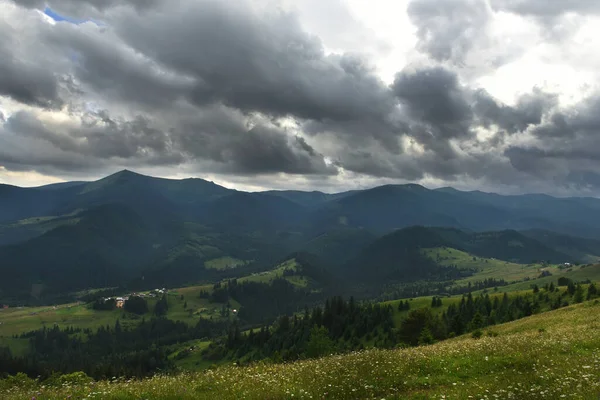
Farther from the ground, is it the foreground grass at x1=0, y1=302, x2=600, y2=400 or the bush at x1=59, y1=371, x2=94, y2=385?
the foreground grass at x1=0, y1=302, x2=600, y2=400

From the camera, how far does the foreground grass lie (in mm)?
13633

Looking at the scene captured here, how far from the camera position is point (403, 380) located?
16312 mm

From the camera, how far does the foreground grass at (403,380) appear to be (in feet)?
44.7

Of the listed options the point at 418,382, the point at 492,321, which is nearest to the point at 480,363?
the point at 418,382

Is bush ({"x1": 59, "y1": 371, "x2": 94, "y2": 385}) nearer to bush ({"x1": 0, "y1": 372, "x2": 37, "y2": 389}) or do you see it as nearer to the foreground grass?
bush ({"x1": 0, "y1": 372, "x2": 37, "y2": 389})

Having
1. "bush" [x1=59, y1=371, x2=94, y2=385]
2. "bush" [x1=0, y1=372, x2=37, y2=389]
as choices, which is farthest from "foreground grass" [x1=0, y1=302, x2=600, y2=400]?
"bush" [x1=59, y1=371, x2=94, y2=385]

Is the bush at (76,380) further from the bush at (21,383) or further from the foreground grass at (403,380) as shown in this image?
the foreground grass at (403,380)

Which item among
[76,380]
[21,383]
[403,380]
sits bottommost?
[21,383]

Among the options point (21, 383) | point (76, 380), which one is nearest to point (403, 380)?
point (76, 380)

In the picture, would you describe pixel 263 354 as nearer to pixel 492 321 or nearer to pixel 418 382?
pixel 492 321

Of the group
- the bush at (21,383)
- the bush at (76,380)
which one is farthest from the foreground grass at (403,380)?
the bush at (76,380)

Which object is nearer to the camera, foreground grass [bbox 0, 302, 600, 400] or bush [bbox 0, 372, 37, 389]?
foreground grass [bbox 0, 302, 600, 400]

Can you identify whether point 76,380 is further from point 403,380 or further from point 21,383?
point 403,380

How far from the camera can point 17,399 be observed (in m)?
13.8
